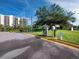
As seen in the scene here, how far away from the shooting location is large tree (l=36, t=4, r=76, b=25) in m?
49.0

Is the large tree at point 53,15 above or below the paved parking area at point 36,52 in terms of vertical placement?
above

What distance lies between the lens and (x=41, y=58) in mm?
9836

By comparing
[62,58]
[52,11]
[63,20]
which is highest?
[52,11]

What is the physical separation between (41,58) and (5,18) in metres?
126

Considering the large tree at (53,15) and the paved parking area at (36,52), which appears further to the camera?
the large tree at (53,15)

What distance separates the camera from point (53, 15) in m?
53.5

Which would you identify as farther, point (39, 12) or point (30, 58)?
point (39, 12)

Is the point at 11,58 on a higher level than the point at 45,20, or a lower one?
lower

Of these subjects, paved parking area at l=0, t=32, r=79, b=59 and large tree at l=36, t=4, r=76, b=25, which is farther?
large tree at l=36, t=4, r=76, b=25

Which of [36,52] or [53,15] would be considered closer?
[36,52]

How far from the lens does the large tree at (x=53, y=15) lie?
49.0 metres

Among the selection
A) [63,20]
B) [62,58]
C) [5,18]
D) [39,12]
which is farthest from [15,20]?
[62,58]

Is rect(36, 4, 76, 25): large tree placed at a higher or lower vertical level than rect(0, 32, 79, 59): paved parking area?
higher

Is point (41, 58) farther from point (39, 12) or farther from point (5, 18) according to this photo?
point (5, 18)
